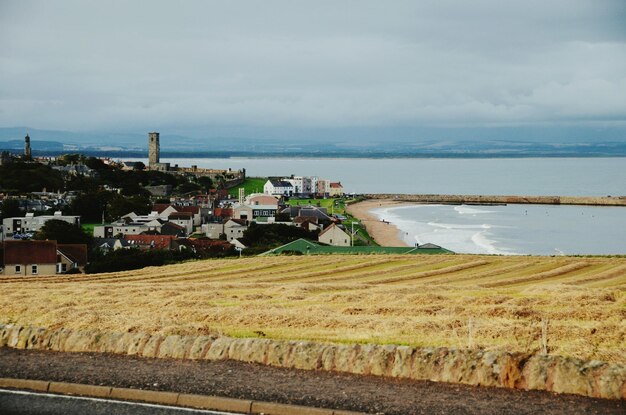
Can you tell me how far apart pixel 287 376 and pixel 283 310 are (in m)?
8.08

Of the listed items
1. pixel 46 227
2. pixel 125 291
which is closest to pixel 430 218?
pixel 46 227

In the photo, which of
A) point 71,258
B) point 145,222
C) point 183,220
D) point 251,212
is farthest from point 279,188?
point 71,258

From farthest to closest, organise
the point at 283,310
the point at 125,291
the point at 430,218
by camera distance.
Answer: the point at 430,218 < the point at 125,291 < the point at 283,310

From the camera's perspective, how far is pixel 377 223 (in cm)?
10856

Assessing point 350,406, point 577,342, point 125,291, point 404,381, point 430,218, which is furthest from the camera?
point 430,218

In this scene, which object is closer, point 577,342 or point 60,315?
point 577,342

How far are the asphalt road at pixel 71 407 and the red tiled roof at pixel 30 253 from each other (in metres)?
50.5

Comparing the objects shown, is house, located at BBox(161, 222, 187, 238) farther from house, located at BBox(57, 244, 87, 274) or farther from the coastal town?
house, located at BBox(57, 244, 87, 274)

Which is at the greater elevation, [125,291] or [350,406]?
[350,406]

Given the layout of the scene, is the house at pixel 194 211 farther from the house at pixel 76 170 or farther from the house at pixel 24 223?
the house at pixel 76 170

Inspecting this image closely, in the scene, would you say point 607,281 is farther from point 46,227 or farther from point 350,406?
point 46,227

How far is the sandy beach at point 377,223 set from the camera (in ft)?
275

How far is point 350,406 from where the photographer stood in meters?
11.1

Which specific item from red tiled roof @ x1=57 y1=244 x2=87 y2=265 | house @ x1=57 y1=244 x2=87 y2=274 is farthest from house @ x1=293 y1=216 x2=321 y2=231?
house @ x1=57 y1=244 x2=87 y2=274
